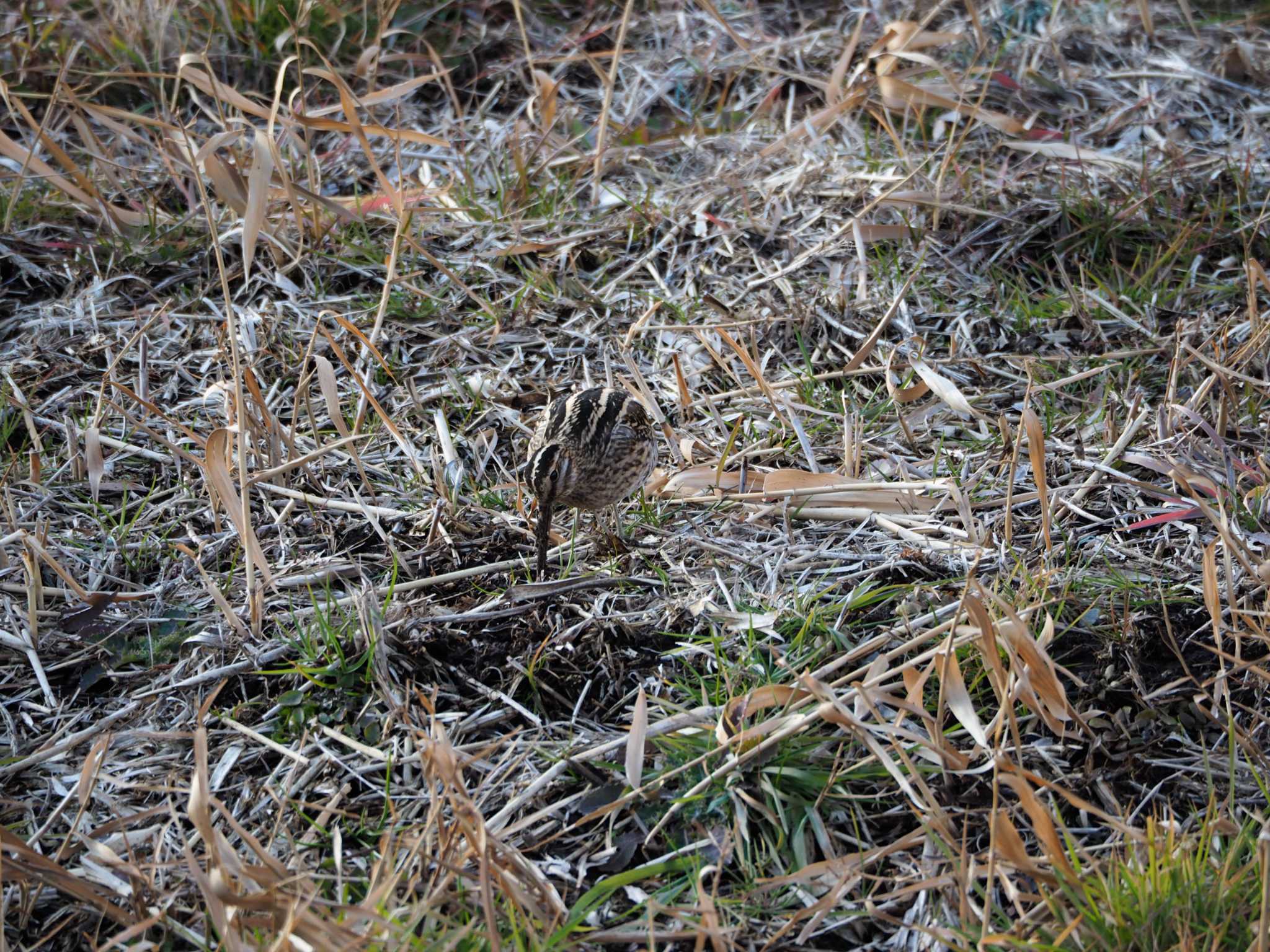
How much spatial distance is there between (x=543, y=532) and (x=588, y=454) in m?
0.27

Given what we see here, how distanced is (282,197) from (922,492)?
3.02 metres

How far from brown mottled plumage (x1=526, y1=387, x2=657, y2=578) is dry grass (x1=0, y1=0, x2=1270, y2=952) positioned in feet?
0.69

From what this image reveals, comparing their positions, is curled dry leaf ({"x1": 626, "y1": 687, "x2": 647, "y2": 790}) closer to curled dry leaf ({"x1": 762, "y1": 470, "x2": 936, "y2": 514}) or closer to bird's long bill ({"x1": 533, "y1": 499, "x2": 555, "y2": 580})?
bird's long bill ({"x1": 533, "y1": 499, "x2": 555, "y2": 580})

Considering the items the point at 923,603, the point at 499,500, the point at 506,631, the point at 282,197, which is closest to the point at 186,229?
the point at 282,197

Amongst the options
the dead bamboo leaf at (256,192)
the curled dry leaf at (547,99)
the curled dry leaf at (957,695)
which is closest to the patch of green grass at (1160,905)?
the curled dry leaf at (957,695)

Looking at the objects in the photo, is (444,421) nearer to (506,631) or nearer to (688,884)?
(506,631)

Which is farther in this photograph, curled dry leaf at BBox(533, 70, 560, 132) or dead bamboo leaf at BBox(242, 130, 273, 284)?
curled dry leaf at BBox(533, 70, 560, 132)

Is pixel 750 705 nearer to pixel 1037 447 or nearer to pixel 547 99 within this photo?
pixel 1037 447

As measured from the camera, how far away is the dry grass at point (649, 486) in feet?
9.30

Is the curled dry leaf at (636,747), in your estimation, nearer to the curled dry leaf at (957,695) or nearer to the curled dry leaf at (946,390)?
the curled dry leaf at (957,695)

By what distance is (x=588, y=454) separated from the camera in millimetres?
3688

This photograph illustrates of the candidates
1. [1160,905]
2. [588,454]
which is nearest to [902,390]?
[588,454]

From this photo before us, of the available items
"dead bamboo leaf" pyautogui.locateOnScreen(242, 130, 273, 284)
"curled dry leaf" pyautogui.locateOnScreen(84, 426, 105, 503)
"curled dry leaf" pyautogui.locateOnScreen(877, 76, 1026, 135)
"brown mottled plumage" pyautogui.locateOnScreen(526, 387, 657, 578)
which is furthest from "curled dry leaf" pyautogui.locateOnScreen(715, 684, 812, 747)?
"curled dry leaf" pyautogui.locateOnScreen(877, 76, 1026, 135)

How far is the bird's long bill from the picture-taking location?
369cm
